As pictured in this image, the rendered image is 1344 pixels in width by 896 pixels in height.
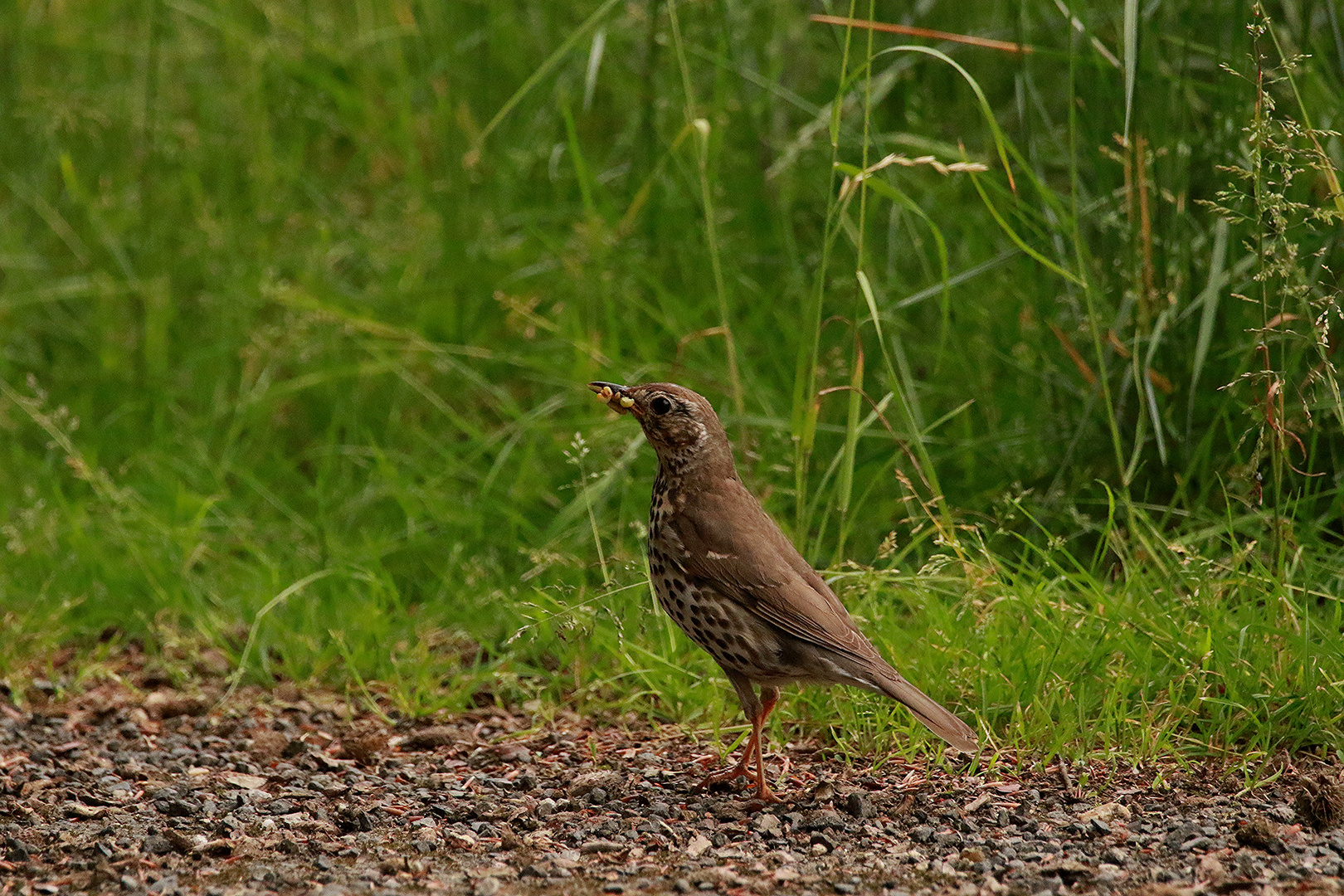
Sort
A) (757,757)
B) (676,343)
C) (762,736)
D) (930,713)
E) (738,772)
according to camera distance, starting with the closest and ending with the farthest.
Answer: (930,713) < (757,757) < (738,772) < (762,736) < (676,343)

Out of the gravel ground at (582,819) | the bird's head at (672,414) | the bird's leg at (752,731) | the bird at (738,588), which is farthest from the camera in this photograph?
the bird's head at (672,414)

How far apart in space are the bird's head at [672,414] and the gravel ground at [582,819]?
78 centimetres

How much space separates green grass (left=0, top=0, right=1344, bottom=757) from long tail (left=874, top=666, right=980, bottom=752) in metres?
0.32

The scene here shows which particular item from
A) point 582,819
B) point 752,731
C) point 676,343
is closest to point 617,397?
point 752,731

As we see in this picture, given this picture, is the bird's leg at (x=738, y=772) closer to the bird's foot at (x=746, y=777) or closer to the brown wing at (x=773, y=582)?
the bird's foot at (x=746, y=777)

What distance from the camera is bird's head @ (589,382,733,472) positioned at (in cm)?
414

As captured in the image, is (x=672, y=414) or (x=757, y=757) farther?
(x=672, y=414)

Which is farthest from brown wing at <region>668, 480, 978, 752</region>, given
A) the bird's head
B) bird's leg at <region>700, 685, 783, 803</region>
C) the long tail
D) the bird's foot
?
the bird's foot

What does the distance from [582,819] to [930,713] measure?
2.74 feet

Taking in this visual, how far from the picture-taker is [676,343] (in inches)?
235

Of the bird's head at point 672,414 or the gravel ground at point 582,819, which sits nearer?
the gravel ground at point 582,819

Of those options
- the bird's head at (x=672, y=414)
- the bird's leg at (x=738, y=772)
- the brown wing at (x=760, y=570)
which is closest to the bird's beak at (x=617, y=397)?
the bird's head at (x=672, y=414)

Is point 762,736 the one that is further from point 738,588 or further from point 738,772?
point 738,588

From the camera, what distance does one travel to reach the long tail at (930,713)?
11.8 feet
